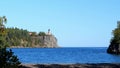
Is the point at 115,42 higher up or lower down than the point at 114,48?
higher up

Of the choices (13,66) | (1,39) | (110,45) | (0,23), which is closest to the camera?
(13,66)

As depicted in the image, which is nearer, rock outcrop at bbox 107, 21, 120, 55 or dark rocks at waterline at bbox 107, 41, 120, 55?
rock outcrop at bbox 107, 21, 120, 55

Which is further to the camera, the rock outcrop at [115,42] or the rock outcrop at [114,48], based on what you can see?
the rock outcrop at [114,48]

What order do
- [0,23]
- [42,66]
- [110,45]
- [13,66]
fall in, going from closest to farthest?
[13,66], [42,66], [0,23], [110,45]

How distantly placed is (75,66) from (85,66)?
72 centimetres

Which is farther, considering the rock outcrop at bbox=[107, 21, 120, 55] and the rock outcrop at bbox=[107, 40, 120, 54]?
the rock outcrop at bbox=[107, 40, 120, 54]

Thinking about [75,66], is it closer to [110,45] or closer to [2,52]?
[2,52]

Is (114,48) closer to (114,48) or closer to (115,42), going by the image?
(114,48)

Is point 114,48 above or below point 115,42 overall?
below

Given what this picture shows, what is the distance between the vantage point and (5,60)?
1495 centimetres

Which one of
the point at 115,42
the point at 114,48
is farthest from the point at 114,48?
the point at 115,42

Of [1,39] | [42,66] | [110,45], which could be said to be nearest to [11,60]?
[42,66]

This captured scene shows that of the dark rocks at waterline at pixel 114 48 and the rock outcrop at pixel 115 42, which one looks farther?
the dark rocks at waterline at pixel 114 48

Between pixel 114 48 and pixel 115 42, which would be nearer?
pixel 114 48
